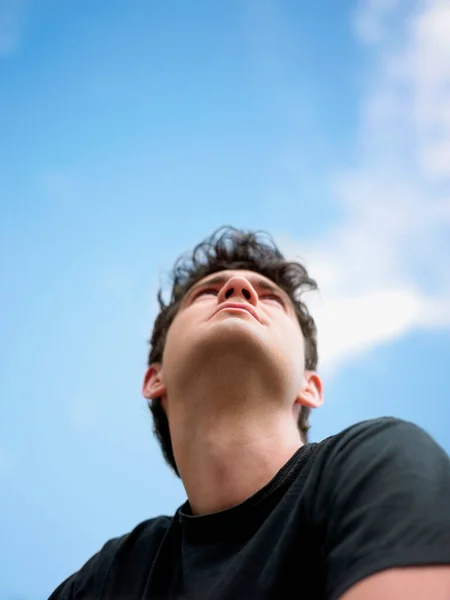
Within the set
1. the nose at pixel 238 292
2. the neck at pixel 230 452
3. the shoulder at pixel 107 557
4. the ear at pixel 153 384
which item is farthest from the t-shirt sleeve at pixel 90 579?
the nose at pixel 238 292

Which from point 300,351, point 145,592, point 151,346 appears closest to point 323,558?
point 145,592

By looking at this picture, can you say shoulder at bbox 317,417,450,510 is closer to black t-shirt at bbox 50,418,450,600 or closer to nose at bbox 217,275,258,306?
black t-shirt at bbox 50,418,450,600

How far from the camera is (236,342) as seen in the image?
100 inches

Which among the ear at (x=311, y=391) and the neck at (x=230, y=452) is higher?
the ear at (x=311, y=391)

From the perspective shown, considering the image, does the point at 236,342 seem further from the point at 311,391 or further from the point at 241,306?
the point at 311,391

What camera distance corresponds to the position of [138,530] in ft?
9.22

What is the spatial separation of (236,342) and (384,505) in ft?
4.19

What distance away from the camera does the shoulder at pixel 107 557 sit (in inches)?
102

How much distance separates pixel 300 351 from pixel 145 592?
1.39 m

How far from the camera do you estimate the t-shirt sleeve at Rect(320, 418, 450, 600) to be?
1.23 m

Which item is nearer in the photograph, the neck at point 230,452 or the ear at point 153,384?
the neck at point 230,452

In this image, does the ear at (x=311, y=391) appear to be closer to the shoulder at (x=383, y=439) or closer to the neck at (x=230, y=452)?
the neck at (x=230, y=452)

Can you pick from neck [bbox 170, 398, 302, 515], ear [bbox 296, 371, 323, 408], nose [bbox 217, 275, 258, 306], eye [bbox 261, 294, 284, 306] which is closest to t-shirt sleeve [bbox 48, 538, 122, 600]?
neck [bbox 170, 398, 302, 515]

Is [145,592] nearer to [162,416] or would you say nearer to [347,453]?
[347,453]
